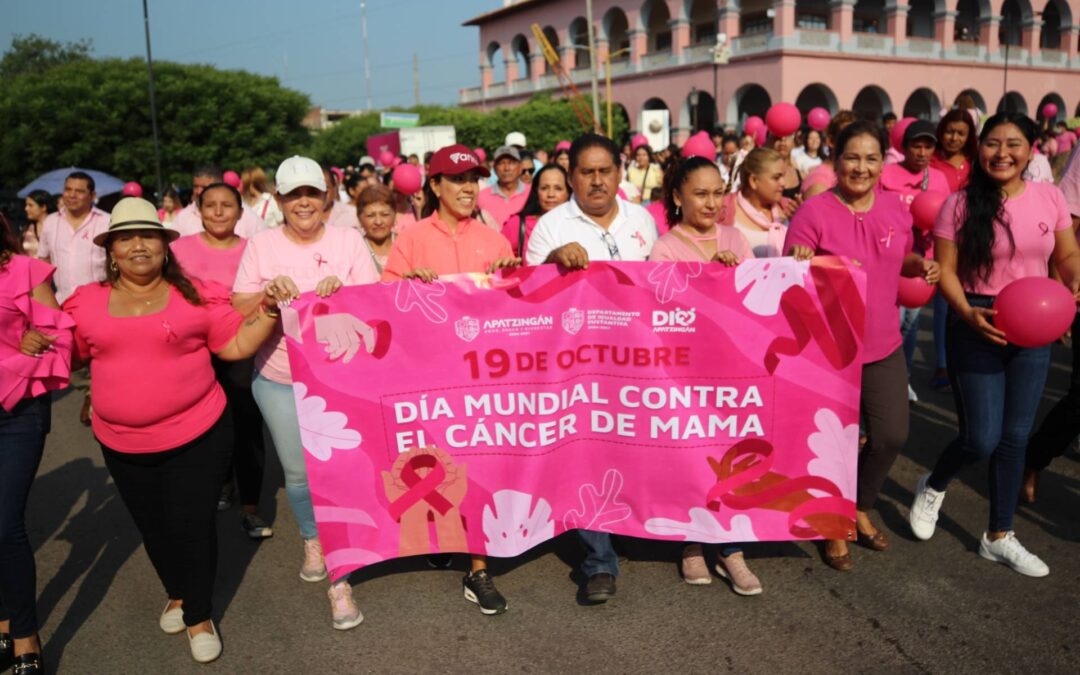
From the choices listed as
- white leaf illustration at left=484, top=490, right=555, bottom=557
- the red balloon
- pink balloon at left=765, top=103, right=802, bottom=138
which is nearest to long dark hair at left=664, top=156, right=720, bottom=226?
the red balloon

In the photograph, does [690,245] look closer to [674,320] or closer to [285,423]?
[674,320]

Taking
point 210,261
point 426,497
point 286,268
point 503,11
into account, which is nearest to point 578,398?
point 426,497

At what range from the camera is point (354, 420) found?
3.75 metres

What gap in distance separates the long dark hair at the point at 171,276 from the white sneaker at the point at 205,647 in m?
1.41

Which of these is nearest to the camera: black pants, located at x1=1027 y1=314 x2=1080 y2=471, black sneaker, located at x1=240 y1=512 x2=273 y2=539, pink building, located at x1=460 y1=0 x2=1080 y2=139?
black pants, located at x1=1027 y1=314 x2=1080 y2=471

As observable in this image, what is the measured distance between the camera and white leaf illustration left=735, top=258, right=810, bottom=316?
148 inches

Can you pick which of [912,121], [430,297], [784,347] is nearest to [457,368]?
[430,297]

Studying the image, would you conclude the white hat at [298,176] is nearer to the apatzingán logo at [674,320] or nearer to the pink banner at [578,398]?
the pink banner at [578,398]

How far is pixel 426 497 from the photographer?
3.85 metres

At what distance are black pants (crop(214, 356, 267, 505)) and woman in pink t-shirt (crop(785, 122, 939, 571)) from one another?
123 inches

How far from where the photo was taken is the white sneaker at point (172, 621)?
380 centimetres

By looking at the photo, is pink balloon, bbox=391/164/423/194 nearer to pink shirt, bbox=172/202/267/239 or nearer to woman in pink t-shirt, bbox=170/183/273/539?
pink shirt, bbox=172/202/267/239

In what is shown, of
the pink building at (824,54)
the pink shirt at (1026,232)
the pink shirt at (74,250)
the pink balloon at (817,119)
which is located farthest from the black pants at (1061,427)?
the pink building at (824,54)

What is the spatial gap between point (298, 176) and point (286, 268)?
430 millimetres
